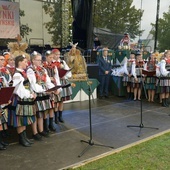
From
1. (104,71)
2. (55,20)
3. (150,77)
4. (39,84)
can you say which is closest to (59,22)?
(55,20)

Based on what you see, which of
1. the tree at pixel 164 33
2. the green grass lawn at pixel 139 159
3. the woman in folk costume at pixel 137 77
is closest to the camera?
the green grass lawn at pixel 139 159

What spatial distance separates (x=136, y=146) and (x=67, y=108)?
3.05 meters

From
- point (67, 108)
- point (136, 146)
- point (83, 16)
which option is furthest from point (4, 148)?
point (83, 16)

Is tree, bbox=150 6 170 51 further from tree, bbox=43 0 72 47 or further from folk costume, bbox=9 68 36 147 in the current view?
folk costume, bbox=9 68 36 147

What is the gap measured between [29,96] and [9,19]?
30.5 ft

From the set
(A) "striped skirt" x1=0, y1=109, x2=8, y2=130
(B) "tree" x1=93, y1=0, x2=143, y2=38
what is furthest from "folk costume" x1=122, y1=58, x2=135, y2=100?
(B) "tree" x1=93, y1=0, x2=143, y2=38

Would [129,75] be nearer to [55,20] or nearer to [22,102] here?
[22,102]

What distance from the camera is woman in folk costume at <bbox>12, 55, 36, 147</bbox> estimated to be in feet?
12.1

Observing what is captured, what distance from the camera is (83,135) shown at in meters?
4.46

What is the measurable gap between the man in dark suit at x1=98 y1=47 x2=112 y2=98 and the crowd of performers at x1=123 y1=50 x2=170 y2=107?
1.90 feet

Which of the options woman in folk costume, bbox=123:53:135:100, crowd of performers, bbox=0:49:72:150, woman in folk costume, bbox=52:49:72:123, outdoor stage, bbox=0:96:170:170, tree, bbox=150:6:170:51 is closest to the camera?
A: outdoor stage, bbox=0:96:170:170

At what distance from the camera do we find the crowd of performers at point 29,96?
3.75 m

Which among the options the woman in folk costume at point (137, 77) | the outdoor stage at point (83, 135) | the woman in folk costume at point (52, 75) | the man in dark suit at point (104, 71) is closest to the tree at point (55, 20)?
the man in dark suit at point (104, 71)

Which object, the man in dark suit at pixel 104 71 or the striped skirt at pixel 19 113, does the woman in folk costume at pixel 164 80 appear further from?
the striped skirt at pixel 19 113
